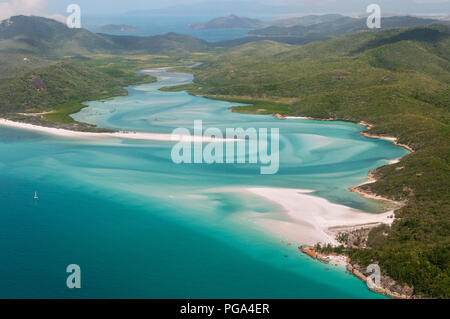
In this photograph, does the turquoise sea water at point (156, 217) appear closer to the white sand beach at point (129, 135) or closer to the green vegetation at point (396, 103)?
the white sand beach at point (129, 135)

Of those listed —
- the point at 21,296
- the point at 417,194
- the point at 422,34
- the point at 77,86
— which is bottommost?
the point at 21,296

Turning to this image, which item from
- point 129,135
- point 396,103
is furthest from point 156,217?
point 396,103

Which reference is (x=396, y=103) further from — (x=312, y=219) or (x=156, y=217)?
(x=156, y=217)

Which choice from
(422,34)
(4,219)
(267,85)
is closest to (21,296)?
(4,219)

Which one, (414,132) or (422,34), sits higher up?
(422,34)

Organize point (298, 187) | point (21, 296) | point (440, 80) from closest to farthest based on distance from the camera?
point (21, 296) < point (298, 187) < point (440, 80)


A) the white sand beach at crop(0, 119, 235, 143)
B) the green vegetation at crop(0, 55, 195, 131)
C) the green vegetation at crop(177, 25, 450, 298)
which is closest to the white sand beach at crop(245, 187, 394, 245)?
the green vegetation at crop(177, 25, 450, 298)

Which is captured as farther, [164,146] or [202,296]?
[164,146]

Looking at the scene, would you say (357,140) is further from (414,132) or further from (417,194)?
(417,194)
